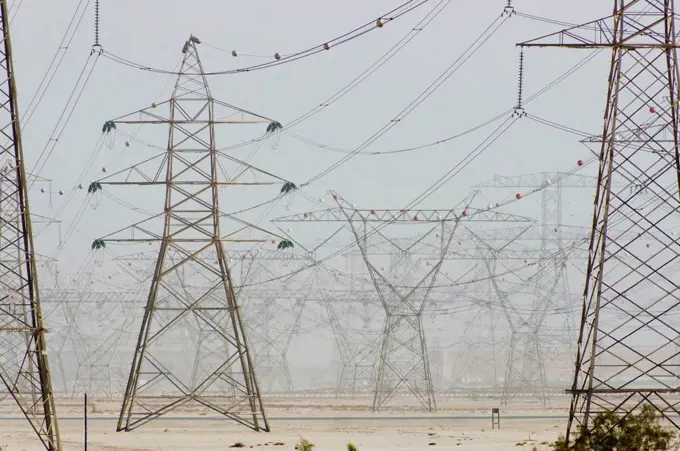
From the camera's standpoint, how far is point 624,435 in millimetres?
24781

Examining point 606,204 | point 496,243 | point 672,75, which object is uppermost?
point 496,243

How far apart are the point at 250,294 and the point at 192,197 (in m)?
86.4

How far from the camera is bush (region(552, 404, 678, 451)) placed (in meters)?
24.4

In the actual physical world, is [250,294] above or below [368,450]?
above

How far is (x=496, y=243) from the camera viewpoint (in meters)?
180

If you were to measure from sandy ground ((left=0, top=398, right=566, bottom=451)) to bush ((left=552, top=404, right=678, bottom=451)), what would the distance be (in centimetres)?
1127

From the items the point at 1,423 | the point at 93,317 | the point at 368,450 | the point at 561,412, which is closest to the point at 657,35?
the point at 368,450

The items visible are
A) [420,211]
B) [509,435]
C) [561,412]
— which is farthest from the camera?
[561,412]

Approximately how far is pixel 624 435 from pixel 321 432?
962 inches

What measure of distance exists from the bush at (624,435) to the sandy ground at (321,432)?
1127 cm

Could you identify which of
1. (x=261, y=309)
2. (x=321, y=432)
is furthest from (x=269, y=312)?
(x=321, y=432)

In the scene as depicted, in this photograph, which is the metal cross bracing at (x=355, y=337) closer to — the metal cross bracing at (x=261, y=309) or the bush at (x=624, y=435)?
the metal cross bracing at (x=261, y=309)

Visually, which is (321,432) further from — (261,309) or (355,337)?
(355,337)

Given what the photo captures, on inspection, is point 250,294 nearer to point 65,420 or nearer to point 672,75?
point 65,420
